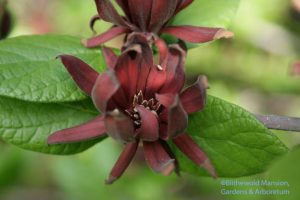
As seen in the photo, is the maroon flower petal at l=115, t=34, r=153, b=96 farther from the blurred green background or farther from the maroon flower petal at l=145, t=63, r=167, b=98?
the blurred green background

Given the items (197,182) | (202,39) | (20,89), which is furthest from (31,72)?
(197,182)

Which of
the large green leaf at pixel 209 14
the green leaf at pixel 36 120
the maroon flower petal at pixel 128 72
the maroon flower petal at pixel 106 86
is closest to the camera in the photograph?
the maroon flower petal at pixel 106 86

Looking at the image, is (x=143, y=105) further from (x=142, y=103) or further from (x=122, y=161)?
(x=122, y=161)

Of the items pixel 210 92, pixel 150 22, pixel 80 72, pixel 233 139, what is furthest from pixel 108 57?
pixel 210 92

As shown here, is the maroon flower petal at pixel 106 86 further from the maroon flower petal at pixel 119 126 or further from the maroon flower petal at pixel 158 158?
the maroon flower petal at pixel 158 158

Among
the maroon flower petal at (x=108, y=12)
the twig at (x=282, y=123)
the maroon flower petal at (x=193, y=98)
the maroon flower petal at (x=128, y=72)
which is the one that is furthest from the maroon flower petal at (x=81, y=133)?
the twig at (x=282, y=123)

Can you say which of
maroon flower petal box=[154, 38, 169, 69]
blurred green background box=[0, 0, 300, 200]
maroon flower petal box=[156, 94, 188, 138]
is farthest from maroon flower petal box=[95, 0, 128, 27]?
blurred green background box=[0, 0, 300, 200]
